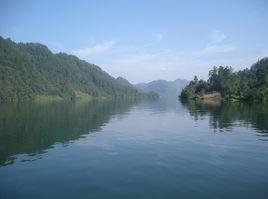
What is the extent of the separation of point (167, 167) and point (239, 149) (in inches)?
537

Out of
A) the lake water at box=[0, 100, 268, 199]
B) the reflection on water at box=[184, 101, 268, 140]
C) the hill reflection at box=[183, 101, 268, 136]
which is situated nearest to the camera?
the lake water at box=[0, 100, 268, 199]

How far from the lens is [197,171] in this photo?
31.8 meters

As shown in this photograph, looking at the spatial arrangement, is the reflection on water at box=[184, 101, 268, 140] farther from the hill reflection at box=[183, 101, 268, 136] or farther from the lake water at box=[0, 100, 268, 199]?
the lake water at box=[0, 100, 268, 199]

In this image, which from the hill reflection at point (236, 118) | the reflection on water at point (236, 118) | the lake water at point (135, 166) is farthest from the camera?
the hill reflection at point (236, 118)

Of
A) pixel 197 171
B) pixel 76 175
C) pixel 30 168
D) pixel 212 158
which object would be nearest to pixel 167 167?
pixel 197 171

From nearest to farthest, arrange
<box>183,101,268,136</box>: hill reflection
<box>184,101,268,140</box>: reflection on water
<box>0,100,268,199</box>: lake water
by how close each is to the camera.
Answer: <box>0,100,268,199</box>: lake water → <box>184,101,268,140</box>: reflection on water → <box>183,101,268,136</box>: hill reflection

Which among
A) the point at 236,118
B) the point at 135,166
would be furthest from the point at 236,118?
the point at 135,166

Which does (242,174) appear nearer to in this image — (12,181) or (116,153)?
(116,153)

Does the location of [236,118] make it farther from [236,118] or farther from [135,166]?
[135,166]

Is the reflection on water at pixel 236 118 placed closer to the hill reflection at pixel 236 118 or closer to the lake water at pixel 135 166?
the hill reflection at pixel 236 118

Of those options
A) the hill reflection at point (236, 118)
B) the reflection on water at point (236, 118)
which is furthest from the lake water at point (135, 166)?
the hill reflection at point (236, 118)

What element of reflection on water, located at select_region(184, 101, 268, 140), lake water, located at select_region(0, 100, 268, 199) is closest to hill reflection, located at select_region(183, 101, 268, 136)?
reflection on water, located at select_region(184, 101, 268, 140)

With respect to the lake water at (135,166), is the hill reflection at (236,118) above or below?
above

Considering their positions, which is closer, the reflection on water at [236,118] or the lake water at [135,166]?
the lake water at [135,166]
